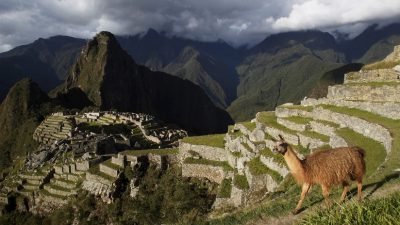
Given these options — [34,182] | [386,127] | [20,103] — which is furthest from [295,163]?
[20,103]

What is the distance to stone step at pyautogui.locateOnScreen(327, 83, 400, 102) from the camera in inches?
1115

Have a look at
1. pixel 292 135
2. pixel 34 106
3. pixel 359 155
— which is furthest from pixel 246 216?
pixel 34 106

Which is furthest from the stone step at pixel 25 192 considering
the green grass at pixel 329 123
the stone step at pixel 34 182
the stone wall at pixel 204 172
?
the green grass at pixel 329 123

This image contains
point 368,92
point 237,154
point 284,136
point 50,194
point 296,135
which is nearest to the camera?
point 296,135

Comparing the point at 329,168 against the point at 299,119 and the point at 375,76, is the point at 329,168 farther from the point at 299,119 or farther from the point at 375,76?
the point at 375,76

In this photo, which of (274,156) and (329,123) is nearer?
(274,156)

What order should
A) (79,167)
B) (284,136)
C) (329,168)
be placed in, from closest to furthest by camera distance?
(329,168), (284,136), (79,167)

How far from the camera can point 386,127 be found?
21531 mm

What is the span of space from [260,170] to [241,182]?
2112 mm

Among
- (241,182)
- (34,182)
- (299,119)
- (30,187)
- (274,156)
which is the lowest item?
(30,187)

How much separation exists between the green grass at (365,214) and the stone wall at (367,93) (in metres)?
21.5

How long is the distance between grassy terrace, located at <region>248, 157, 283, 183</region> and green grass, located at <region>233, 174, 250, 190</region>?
1.05 m

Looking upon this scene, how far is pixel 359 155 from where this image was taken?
11375 mm

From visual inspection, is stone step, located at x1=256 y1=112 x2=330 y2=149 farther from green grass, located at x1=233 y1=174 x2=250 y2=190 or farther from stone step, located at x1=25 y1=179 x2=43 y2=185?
stone step, located at x1=25 y1=179 x2=43 y2=185
